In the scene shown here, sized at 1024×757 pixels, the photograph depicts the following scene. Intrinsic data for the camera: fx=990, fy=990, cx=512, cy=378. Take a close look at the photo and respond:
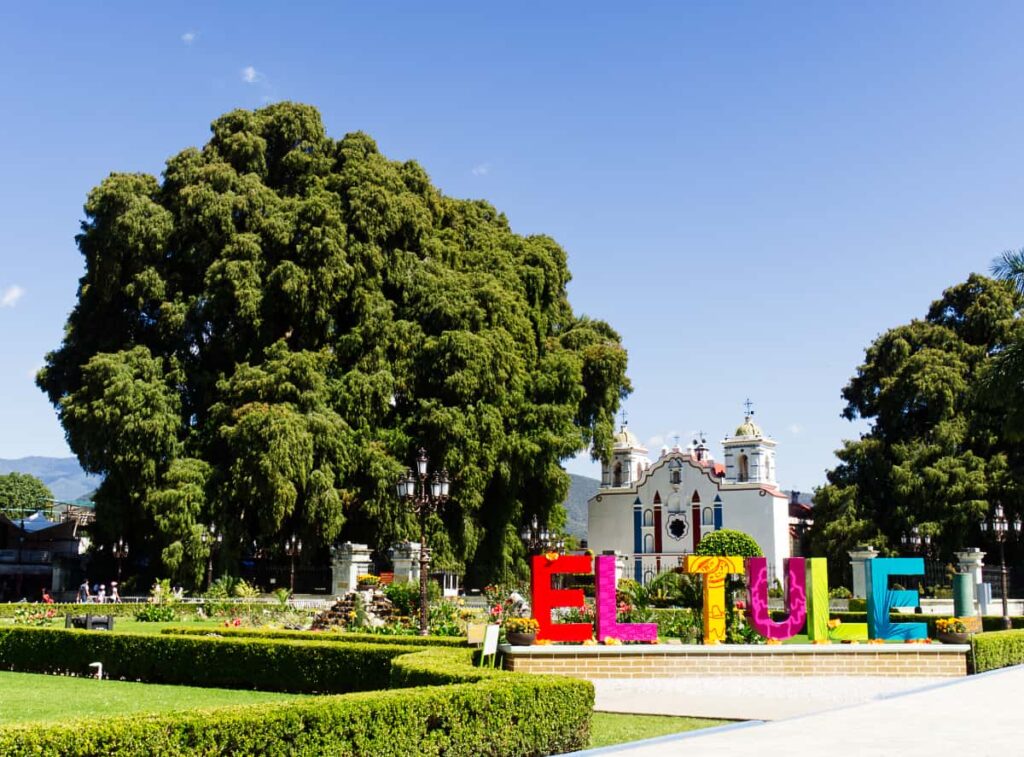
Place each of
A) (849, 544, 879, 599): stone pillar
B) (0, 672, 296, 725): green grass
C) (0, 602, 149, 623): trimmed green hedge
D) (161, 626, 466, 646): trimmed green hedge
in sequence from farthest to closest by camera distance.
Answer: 1. (849, 544, 879, 599): stone pillar
2. (0, 602, 149, 623): trimmed green hedge
3. (161, 626, 466, 646): trimmed green hedge
4. (0, 672, 296, 725): green grass

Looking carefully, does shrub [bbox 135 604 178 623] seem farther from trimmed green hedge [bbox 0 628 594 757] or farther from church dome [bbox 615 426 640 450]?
church dome [bbox 615 426 640 450]

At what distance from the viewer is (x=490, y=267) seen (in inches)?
1486

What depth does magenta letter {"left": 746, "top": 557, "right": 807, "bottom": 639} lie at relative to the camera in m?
15.4

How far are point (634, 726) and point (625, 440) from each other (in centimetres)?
4725

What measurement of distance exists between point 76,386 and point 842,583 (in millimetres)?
29760

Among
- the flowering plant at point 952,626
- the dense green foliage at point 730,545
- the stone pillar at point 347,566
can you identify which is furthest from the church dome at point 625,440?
the flowering plant at point 952,626

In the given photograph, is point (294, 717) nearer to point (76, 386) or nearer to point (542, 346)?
point (76, 386)

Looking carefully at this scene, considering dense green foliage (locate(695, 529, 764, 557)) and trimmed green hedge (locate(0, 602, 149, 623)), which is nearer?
trimmed green hedge (locate(0, 602, 149, 623))

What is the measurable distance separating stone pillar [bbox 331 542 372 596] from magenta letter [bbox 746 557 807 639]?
1734 cm

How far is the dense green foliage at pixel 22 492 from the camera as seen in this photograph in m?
87.2

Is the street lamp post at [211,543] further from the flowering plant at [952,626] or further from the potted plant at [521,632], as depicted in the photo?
the flowering plant at [952,626]

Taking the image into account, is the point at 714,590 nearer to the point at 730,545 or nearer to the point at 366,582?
the point at 366,582

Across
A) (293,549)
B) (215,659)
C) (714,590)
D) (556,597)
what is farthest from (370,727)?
(293,549)

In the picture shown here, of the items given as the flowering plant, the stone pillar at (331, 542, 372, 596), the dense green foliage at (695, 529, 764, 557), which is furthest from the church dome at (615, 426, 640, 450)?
the flowering plant
